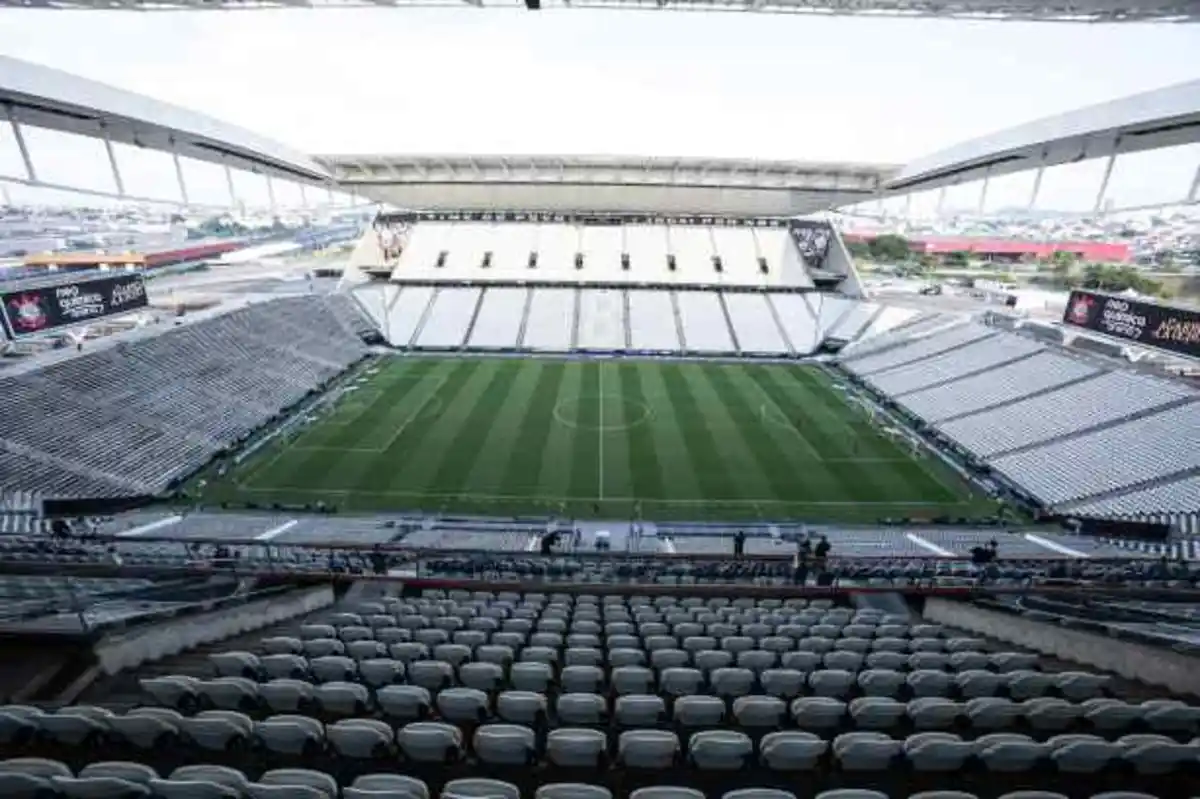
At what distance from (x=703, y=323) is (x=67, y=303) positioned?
36.2 m

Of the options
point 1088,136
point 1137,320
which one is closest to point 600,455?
point 1088,136

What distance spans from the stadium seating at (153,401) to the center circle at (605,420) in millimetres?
13445

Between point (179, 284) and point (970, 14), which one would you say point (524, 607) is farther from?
point (179, 284)

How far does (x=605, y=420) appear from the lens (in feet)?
104

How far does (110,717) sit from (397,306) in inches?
1874

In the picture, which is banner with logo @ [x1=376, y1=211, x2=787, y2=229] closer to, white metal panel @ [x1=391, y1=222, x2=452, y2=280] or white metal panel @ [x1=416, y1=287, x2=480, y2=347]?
white metal panel @ [x1=391, y1=222, x2=452, y2=280]

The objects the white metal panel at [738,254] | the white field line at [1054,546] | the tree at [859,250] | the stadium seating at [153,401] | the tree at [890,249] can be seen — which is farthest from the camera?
the tree at [859,250]

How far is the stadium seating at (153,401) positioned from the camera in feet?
74.9

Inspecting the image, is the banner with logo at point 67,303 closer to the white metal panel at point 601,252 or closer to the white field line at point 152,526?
the white field line at point 152,526

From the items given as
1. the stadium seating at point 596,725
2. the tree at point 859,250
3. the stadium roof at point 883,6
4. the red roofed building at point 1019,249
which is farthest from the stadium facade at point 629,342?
the red roofed building at point 1019,249

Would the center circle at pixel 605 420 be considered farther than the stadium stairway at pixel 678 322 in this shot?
No

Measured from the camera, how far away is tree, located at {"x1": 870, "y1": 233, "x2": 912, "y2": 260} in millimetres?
89938

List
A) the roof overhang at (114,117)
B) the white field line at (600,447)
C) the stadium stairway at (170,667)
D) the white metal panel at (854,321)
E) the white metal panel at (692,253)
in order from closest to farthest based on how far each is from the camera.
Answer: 1. the stadium stairway at (170,667)
2. the roof overhang at (114,117)
3. the white field line at (600,447)
4. the white metal panel at (854,321)
5. the white metal panel at (692,253)

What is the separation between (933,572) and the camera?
14.1m
